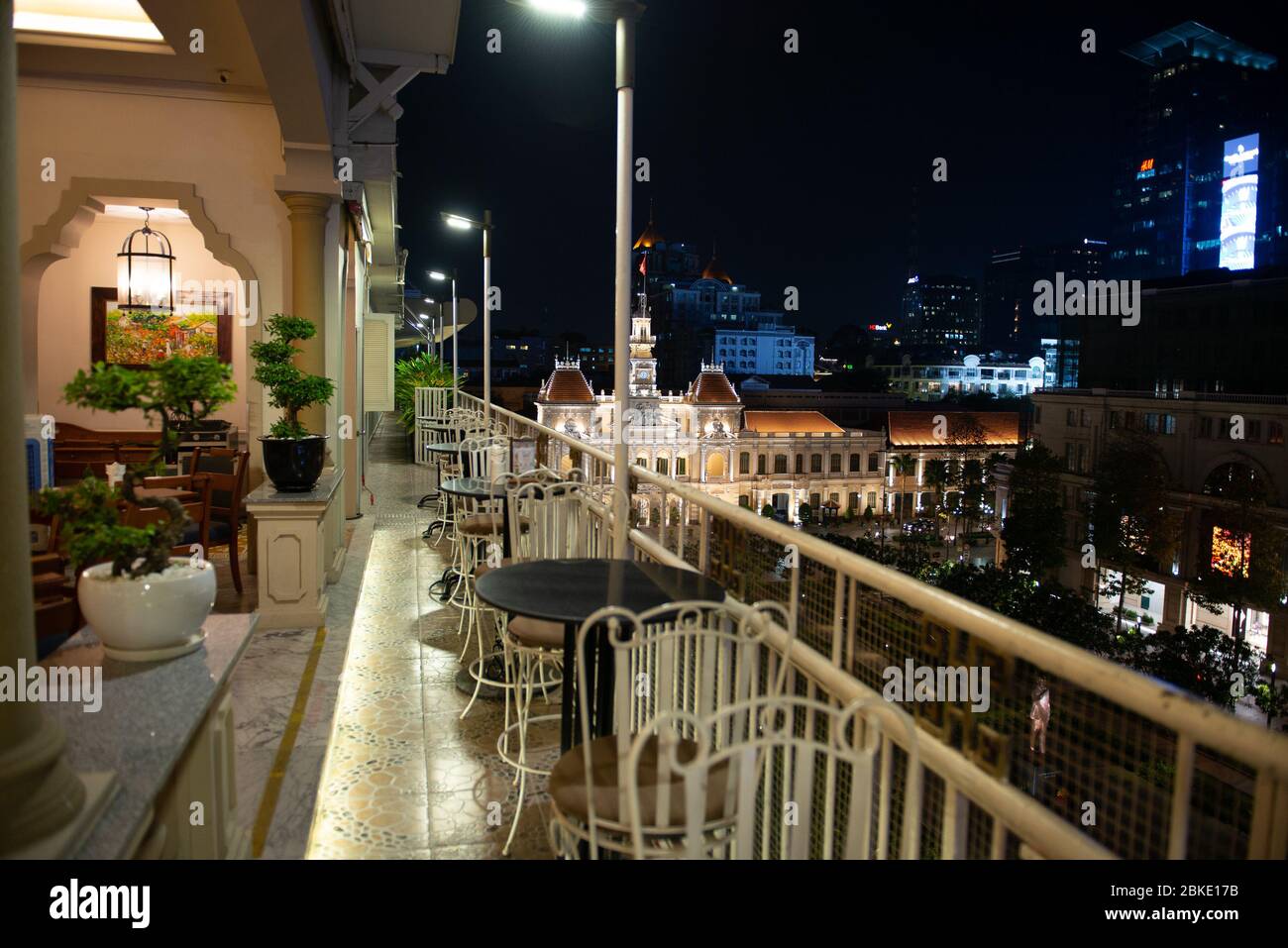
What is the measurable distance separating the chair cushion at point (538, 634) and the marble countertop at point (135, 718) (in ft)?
3.37

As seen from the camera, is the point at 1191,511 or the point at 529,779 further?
the point at 1191,511

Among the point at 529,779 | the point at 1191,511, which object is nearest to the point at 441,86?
the point at 529,779

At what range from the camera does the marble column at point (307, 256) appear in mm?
5742

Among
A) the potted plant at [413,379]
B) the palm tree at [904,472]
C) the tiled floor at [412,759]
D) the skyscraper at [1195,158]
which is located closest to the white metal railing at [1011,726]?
the tiled floor at [412,759]

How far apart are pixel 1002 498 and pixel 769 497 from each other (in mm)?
15830

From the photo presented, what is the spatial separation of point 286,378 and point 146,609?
2899 mm

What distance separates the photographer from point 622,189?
3.93m

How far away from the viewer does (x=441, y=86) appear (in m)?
10.0

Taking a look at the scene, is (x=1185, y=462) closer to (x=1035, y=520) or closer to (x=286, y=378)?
(x=1035, y=520)

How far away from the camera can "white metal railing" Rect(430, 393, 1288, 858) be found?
46.4 inches

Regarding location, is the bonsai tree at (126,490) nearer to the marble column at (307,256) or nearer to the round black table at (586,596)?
the round black table at (586,596)

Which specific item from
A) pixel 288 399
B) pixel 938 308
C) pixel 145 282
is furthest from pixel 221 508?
pixel 938 308
